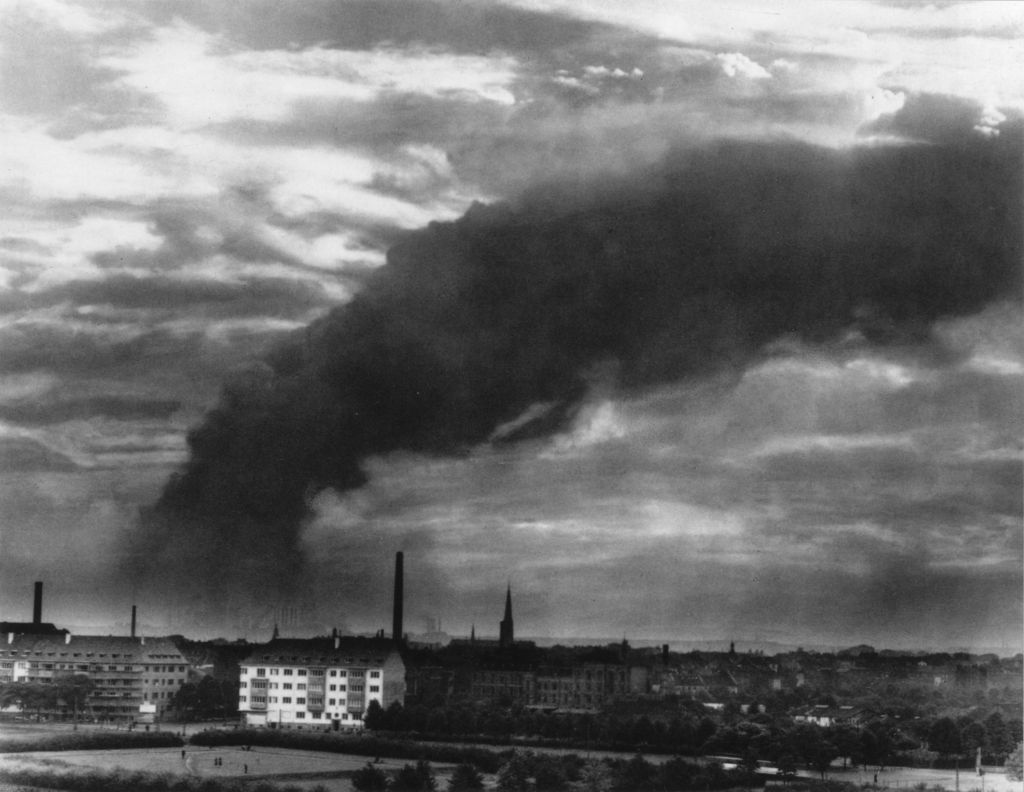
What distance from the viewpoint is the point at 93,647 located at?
20203mm

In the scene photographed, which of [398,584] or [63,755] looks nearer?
[63,755]

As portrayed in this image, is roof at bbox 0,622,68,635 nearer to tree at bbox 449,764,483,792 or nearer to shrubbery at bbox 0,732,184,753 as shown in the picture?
shrubbery at bbox 0,732,184,753

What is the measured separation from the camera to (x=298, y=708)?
Answer: 20.1m

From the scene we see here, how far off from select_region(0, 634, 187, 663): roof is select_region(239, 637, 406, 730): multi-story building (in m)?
1.13

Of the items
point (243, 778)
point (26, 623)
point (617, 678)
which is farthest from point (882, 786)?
point (26, 623)

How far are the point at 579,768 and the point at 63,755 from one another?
5.93 metres

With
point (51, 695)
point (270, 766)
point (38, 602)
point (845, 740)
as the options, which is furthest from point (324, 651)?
point (845, 740)

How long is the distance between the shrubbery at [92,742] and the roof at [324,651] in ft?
6.95

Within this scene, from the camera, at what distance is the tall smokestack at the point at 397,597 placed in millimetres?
19125

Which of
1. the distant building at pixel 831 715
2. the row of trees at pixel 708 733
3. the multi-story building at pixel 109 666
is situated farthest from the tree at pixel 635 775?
the multi-story building at pixel 109 666

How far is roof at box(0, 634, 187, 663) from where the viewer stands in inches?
794

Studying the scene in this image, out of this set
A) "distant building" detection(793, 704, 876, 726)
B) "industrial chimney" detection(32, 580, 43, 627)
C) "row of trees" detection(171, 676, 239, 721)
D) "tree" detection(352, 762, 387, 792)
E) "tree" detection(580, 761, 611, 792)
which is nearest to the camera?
"tree" detection(352, 762, 387, 792)

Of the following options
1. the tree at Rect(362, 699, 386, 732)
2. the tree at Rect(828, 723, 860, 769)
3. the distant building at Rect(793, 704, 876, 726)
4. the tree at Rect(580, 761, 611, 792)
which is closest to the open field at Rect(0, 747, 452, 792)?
the tree at Rect(362, 699, 386, 732)

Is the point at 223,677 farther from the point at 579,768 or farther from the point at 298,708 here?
the point at 579,768
